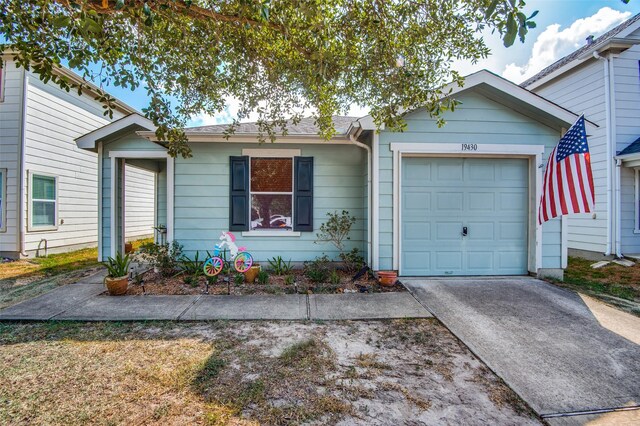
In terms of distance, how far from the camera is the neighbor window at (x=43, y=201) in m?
8.14

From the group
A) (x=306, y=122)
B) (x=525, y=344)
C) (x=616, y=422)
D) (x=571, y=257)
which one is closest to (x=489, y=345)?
(x=525, y=344)

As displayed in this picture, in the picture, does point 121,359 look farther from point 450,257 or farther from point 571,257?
point 571,257

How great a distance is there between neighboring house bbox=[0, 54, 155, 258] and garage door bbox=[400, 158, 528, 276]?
31.6 ft

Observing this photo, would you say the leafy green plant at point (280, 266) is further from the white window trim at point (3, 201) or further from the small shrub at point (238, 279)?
the white window trim at point (3, 201)

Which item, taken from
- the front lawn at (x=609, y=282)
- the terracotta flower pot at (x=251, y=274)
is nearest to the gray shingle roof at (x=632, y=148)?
the front lawn at (x=609, y=282)

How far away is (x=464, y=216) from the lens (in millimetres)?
5871

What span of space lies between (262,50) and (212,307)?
13.3 ft

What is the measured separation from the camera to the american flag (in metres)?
4.39

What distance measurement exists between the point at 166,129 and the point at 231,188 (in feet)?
6.68

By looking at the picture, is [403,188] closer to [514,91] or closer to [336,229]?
[336,229]

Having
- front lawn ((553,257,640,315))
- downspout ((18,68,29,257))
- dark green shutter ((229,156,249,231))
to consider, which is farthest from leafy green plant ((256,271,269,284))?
downspout ((18,68,29,257))

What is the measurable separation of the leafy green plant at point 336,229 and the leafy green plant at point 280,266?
0.84 metres

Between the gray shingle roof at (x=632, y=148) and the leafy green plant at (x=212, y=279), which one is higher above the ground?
the gray shingle roof at (x=632, y=148)

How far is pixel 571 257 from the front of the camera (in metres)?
8.44
